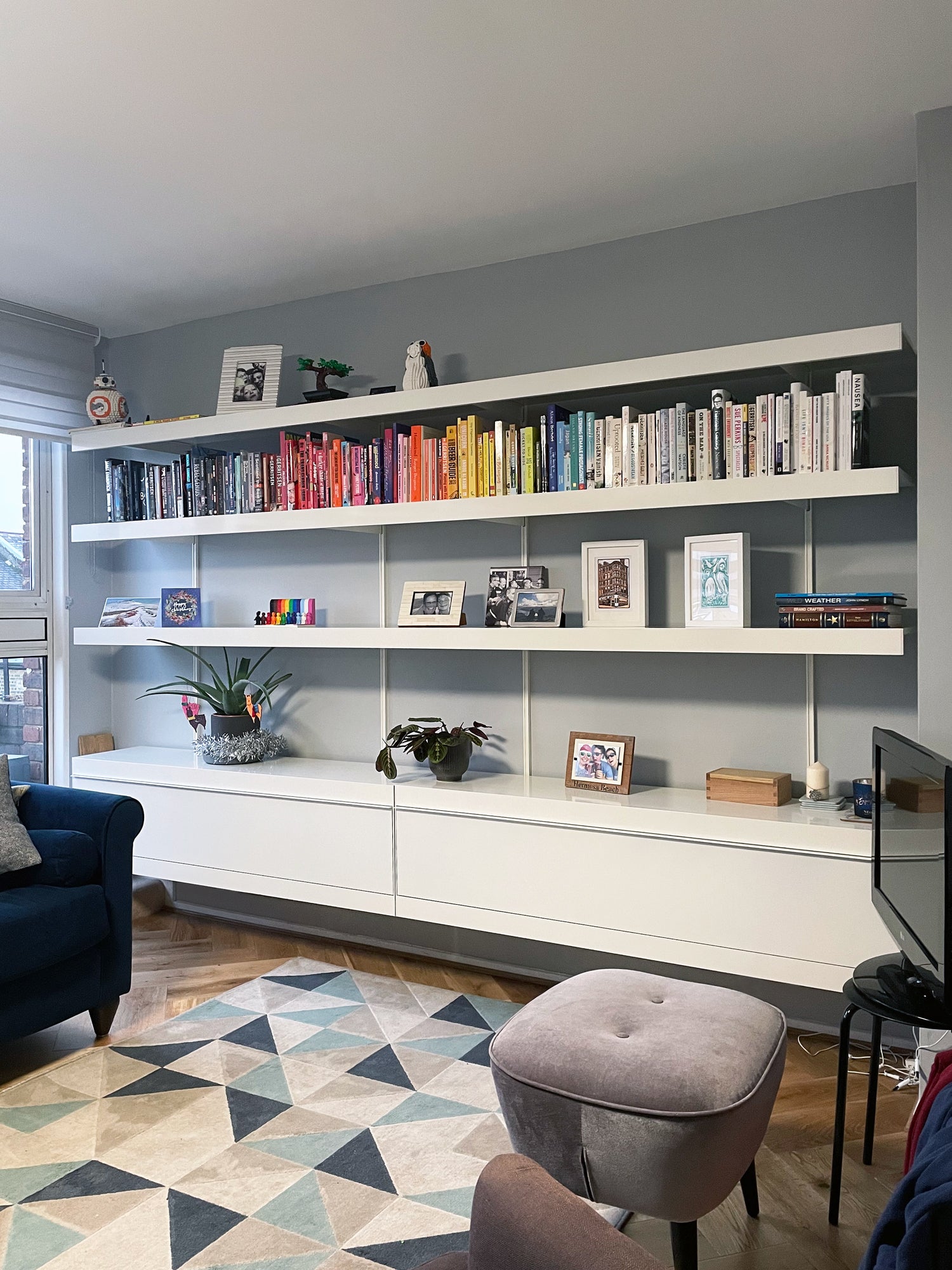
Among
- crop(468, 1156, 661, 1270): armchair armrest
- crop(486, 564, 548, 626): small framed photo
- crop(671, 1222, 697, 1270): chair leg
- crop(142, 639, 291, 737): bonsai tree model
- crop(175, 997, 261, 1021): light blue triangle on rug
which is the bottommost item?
crop(175, 997, 261, 1021): light blue triangle on rug

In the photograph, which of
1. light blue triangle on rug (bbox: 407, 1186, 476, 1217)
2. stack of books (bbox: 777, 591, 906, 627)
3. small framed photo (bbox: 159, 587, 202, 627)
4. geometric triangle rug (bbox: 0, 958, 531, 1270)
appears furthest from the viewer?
small framed photo (bbox: 159, 587, 202, 627)

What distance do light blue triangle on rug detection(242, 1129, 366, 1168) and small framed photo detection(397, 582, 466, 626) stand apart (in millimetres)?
1626

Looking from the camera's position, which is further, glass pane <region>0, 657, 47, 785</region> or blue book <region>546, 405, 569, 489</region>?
glass pane <region>0, 657, 47, 785</region>

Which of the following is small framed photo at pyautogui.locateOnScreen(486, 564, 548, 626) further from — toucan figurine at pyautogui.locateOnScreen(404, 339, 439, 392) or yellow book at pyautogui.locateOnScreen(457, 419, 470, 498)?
toucan figurine at pyautogui.locateOnScreen(404, 339, 439, 392)

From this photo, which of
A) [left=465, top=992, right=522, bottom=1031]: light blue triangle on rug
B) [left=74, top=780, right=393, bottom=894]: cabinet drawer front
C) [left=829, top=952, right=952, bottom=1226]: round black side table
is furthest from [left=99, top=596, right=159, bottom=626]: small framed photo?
[left=829, top=952, right=952, bottom=1226]: round black side table

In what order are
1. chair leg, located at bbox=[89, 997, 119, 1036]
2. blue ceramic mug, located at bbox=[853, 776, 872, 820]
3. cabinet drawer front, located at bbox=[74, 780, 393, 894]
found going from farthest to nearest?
cabinet drawer front, located at bbox=[74, 780, 393, 894] < chair leg, located at bbox=[89, 997, 119, 1036] < blue ceramic mug, located at bbox=[853, 776, 872, 820]

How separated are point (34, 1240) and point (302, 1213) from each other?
1.79ft

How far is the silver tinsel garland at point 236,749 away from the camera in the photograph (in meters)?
3.77

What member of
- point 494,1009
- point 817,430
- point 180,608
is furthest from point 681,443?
point 180,608

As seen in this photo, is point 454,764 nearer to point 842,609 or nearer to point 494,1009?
point 494,1009

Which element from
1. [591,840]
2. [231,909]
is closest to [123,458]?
[231,909]

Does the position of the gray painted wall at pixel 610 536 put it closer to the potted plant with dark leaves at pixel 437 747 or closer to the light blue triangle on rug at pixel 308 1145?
the potted plant with dark leaves at pixel 437 747

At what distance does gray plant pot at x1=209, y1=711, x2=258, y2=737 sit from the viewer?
3.80m

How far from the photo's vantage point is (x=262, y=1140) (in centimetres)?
240
